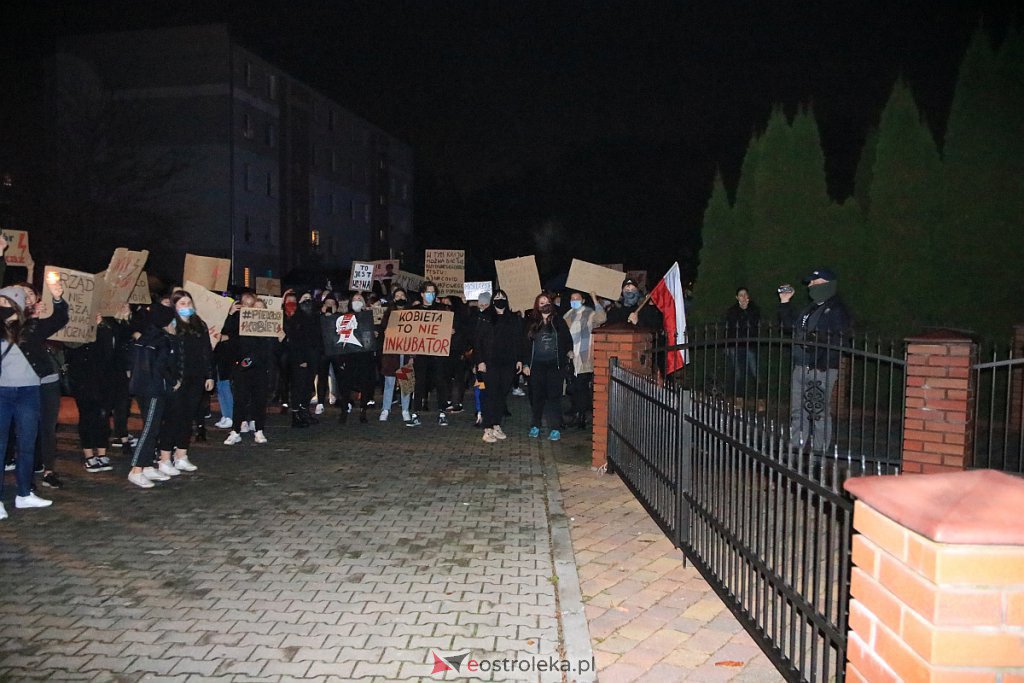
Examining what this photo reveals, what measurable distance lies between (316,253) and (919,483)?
4573 centimetres

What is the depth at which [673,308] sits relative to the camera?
8883mm

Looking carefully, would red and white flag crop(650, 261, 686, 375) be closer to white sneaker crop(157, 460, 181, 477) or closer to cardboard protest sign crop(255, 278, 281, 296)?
white sneaker crop(157, 460, 181, 477)

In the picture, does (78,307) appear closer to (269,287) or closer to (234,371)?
(234,371)

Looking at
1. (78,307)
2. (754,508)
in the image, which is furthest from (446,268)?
(754,508)

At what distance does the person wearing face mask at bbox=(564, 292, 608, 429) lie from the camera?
38.0 feet

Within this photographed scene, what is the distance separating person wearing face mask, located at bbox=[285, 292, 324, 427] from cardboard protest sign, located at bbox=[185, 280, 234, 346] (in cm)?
150

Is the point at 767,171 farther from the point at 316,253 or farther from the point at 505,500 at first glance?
the point at 316,253

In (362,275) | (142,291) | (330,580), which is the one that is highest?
(362,275)

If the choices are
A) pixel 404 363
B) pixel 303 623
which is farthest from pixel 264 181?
Result: pixel 303 623

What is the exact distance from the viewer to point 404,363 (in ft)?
40.7

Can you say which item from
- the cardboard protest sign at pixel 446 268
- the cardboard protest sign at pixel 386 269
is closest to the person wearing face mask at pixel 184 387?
the cardboard protest sign at pixel 446 268

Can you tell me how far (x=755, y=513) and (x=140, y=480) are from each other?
6160 millimetres

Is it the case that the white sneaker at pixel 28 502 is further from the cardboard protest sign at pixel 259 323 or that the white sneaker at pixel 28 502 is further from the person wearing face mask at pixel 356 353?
the person wearing face mask at pixel 356 353

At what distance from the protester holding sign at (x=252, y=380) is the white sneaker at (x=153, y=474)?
2.05 meters
